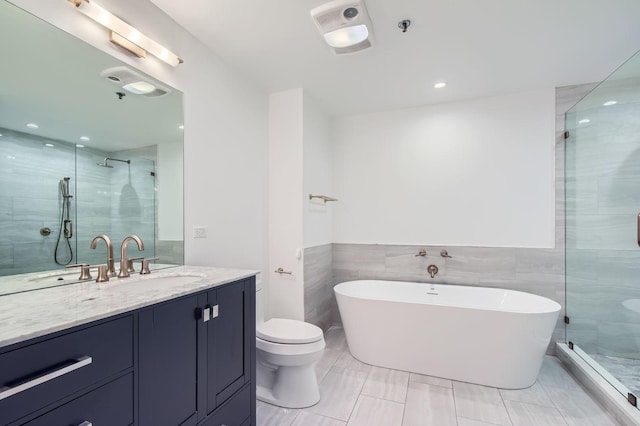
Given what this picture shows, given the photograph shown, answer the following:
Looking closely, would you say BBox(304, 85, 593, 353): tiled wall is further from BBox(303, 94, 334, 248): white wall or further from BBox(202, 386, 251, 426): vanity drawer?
BBox(202, 386, 251, 426): vanity drawer

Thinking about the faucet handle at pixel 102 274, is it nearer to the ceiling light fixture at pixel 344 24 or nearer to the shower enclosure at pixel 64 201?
the shower enclosure at pixel 64 201

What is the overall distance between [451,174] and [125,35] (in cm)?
298

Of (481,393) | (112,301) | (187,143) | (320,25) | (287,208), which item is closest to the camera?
(112,301)

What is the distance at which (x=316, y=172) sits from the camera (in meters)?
3.19

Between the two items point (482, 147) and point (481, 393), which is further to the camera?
point (482, 147)

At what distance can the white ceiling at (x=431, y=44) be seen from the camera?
5.88ft

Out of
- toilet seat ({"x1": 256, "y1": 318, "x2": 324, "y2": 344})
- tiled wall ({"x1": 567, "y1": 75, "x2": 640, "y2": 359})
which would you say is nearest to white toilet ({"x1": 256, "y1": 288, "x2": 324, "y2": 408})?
toilet seat ({"x1": 256, "y1": 318, "x2": 324, "y2": 344})

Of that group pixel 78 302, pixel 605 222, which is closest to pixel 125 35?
pixel 78 302

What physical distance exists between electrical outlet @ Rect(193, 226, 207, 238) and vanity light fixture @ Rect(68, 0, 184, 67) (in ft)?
3.49

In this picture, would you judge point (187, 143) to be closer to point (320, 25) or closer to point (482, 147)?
point (320, 25)

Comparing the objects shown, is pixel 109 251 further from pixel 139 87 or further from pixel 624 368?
pixel 624 368

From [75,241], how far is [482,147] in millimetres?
3419

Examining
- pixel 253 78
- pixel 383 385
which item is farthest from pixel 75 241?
pixel 383 385

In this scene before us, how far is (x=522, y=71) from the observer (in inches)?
100.0
